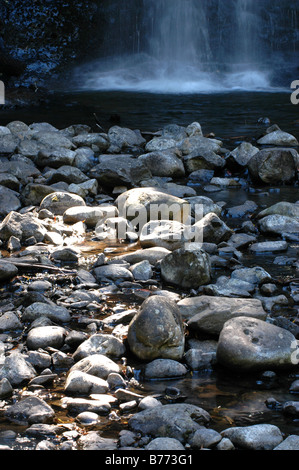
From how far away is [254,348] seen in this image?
2998 millimetres

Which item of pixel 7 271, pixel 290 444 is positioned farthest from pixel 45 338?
pixel 290 444

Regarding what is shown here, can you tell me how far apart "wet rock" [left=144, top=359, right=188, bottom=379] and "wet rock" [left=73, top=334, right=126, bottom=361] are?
0.70 ft

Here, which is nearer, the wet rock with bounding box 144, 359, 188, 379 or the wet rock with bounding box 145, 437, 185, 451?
the wet rock with bounding box 145, 437, 185, 451

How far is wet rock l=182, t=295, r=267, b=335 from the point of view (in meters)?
3.36

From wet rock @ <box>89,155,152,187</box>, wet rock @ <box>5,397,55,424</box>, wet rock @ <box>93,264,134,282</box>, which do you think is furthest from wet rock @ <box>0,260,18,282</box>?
wet rock @ <box>89,155,152,187</box>

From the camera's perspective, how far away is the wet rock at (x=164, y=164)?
23.2ft

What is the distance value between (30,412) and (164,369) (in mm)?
715

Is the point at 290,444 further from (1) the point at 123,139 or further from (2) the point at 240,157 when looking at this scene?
(1) the point at 123,139

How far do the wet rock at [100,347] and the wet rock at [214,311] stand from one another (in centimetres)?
46

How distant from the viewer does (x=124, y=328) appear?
3.46m

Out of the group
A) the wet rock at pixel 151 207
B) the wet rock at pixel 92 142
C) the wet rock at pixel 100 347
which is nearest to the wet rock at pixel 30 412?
the wet rock at pixel 100 347

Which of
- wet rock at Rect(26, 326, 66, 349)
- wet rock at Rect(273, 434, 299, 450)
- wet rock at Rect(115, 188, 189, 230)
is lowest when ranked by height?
wet rock at Rect(273, 434, 299, 450)

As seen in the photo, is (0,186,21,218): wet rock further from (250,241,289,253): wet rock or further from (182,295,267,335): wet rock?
(182,295,267,335): wet rock
